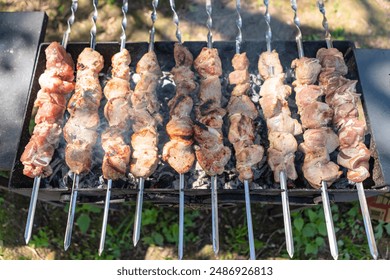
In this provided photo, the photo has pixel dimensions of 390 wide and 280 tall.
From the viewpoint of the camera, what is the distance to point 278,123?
308 cm

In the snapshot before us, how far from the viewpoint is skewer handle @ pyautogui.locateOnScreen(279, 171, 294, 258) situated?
2.58 metres

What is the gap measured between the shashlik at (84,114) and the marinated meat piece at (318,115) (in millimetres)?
1629

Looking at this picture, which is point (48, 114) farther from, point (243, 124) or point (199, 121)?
point (243, 124)

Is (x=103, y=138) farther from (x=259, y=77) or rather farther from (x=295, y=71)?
(x=295, y=71)

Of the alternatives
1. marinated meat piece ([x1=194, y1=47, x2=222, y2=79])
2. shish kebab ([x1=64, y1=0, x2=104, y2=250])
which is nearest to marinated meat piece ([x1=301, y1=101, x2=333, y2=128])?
marinated meat piece ([x1=194, y1=47, x2=222, y2=79])

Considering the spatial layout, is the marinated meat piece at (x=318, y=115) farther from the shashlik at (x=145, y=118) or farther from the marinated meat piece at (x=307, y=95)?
the shashlik at (x=145, y=118)

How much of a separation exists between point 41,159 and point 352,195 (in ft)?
7.72

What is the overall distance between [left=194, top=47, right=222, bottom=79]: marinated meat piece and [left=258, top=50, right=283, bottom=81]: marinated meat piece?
356mm

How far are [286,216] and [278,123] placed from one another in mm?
738

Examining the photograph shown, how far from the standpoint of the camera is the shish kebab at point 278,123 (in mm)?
2900

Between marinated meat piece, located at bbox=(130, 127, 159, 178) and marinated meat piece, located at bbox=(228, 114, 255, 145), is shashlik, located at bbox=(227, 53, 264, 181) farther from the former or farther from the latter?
marinated meat piece, located at bbox=(130, 127, 159, 178)

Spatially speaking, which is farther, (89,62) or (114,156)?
(89,62)

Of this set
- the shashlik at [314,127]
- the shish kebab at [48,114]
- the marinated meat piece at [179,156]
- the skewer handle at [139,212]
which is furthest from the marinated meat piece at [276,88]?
the shish kebab at [48,114]

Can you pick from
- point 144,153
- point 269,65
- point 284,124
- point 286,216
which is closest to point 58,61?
point 144,153
